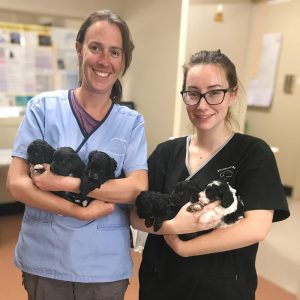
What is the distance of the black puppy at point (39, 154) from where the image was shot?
94 centimetres

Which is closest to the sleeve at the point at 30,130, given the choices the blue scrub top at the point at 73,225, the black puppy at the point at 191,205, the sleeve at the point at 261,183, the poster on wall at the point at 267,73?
the blue scrub top at the point at 73,225

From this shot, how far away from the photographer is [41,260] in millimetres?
1026

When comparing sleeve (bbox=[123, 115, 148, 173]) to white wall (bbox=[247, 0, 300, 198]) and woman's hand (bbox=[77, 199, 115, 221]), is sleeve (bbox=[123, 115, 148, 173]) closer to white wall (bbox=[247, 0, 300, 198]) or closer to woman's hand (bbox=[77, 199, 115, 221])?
woman's hand (bbox=[77, 199, 115, 221])

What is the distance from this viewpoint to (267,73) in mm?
4285

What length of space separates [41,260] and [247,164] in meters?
0.72

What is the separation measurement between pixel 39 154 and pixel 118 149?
25cm

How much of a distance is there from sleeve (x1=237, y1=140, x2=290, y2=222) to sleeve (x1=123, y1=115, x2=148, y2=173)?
0.32m

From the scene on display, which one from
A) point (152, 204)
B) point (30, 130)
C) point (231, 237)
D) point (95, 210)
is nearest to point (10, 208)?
point (30, 130)

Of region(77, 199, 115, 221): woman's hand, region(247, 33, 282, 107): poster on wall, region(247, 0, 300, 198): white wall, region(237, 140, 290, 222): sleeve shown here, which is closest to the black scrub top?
region(237, 140, 290, 222): sleeve

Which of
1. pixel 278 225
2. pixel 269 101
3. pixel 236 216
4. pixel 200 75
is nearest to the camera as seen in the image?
pixel 236 216

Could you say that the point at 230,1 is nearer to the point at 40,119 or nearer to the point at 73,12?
the point at 73,12

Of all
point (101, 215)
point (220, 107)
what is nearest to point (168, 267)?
point (101, 215)

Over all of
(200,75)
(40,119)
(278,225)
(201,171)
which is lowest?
(278,225)

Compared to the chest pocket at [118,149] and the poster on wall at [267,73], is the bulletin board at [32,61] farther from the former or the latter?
the poster on wall at [267,73]
